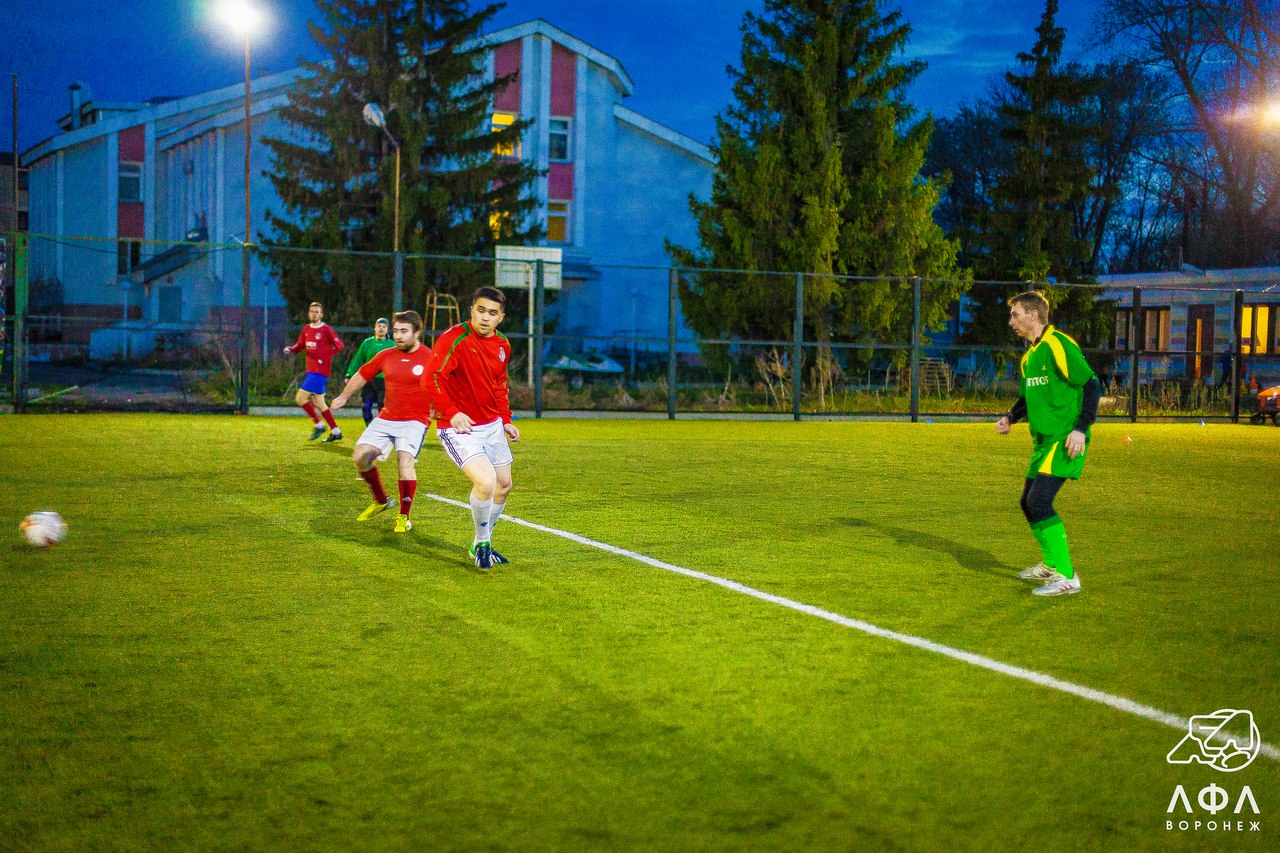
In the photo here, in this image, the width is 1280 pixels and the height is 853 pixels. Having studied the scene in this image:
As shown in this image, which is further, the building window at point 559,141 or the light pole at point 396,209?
the building window at point 559,141

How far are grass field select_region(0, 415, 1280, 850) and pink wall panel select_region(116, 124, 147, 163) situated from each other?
3082 cm

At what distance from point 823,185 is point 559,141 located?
40.0 feet

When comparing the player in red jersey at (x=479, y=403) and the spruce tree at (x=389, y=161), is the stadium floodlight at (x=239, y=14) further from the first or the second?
the player in red jersey at (x=479, y=403)

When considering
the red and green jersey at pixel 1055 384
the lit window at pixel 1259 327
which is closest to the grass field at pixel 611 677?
the red and green jersey at pixel 1055 384

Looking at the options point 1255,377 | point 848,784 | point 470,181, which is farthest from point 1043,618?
point 1255,377

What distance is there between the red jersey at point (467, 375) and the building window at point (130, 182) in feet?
114

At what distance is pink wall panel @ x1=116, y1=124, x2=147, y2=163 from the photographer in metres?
37.2

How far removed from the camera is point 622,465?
13.4 meters

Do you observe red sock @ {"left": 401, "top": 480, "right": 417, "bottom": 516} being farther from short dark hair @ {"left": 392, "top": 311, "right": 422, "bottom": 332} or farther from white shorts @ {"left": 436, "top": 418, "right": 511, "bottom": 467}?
short dark hair @ {"left": 392, "top": 311, "right": 422, "bottom": 332}

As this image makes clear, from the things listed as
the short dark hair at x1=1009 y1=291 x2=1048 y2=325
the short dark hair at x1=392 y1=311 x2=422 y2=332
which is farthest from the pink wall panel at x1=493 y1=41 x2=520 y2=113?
the short dark hair at x1=1009 y1=291 x2=1048 y2=325

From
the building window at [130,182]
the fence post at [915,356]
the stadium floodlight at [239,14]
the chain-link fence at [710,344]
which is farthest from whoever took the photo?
the building window at [130,182]

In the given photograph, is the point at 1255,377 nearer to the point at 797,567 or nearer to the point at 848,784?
the point at 797,567

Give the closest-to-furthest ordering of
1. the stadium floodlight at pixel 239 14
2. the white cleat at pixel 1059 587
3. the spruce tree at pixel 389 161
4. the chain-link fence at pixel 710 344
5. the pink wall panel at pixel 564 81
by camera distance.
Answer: the white cleat at pixel 1059 587 < the stadium floodlight at pixel 239 14 < the chain-link fence at pixel 710 344 < the spruce tree at pixel 389 161 < the pink wall panel at pixel 564 81

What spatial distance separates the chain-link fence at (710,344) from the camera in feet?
76.6
